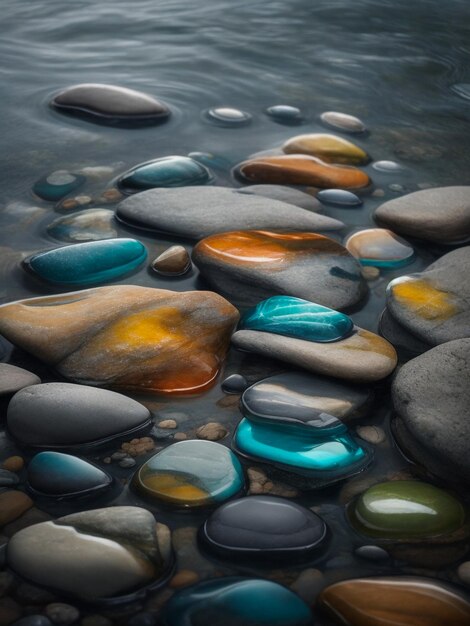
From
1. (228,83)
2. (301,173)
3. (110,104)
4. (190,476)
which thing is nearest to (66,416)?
(190,476)

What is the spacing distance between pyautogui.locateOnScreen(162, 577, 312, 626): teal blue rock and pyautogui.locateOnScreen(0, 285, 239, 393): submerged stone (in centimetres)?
53

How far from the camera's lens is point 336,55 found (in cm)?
359

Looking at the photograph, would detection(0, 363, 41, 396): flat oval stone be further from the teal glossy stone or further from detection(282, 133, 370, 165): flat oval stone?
detection(282, 133, 370, 165): flat oval stone

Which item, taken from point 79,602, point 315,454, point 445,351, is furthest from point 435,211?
point 79,602

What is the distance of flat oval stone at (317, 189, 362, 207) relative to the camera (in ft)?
7.48

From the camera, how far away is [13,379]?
144 centimetres

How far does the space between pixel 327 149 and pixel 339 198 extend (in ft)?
1.20

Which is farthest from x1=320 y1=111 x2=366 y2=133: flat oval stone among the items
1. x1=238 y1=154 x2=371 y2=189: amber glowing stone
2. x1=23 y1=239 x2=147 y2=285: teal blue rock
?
x1=23 y1=239 x2=147 y2=285: teal blue rock

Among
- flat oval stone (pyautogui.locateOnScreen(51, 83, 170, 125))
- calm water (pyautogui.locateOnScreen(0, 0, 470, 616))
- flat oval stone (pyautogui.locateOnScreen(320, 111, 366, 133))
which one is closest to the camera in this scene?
calm water (pyautogui.locateOnScreen(0, 0, 470, 616))

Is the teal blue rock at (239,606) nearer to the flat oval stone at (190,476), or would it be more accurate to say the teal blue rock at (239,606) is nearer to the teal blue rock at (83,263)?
the flat oval stone at (190,476)

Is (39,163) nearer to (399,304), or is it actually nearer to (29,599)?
(399,304)

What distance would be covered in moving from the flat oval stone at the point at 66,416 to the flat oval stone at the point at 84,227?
2.40 ft

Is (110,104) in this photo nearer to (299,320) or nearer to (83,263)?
(83,263)

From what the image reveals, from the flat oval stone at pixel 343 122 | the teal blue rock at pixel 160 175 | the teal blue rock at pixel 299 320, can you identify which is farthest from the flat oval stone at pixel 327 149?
the teal blue rock at pixel 299 320
